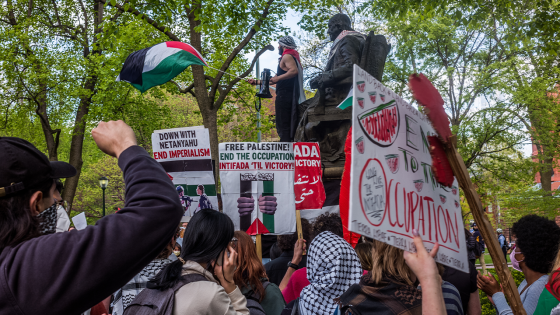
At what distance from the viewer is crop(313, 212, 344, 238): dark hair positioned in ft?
15.9

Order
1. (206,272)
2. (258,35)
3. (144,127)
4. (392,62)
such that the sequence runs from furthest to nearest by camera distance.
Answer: (392,62)
(144,127)
(258,35)
(206,272)

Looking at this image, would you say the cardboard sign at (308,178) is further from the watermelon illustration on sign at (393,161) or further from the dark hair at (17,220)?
the dark hair at (17,220)

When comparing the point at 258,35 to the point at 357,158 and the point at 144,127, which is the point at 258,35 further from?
the point at 357,158

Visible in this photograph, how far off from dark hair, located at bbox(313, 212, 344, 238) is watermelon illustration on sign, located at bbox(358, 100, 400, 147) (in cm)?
310

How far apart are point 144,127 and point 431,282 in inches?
707

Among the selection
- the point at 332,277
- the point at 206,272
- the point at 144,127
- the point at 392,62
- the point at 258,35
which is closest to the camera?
the point at 206,272

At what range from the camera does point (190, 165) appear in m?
5.26

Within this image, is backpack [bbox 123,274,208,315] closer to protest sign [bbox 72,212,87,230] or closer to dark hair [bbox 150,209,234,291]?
dark hair [bbox 150,209,234,291]

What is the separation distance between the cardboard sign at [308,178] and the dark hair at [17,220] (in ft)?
13.1

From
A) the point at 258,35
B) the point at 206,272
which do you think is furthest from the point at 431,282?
the point at 258,35

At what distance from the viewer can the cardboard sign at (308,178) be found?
5152 mm

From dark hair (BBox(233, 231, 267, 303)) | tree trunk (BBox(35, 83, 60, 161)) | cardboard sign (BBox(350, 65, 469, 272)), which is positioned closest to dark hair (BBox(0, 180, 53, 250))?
cardboard sign (BBox(350, 65, 469, 272))

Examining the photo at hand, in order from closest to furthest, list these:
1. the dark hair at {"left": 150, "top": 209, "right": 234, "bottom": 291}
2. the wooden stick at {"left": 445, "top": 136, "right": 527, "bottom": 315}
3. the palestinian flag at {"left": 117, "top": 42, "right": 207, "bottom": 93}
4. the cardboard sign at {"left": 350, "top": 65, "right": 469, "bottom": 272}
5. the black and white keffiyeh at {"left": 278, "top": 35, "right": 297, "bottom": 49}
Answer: the cardboard sign at {"left": 350, "top": 65, "right": 469, "bottom": 272}
the wooden stick at {"left": 445, "top": 136, "right": 527, "bottom": 315}
the dark hair at {"left": 150, "top": 209, "right": 234, "bottom": 291}
the palestinian flag at {"left": 117, "top": 42, "right": 207, "bottom": 93}
the black and white keffiyeh at {"left": 278, "top": 35, "right": 297, "bottom": 49}

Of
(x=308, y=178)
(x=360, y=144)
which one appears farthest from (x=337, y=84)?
(x=360, y=144)
